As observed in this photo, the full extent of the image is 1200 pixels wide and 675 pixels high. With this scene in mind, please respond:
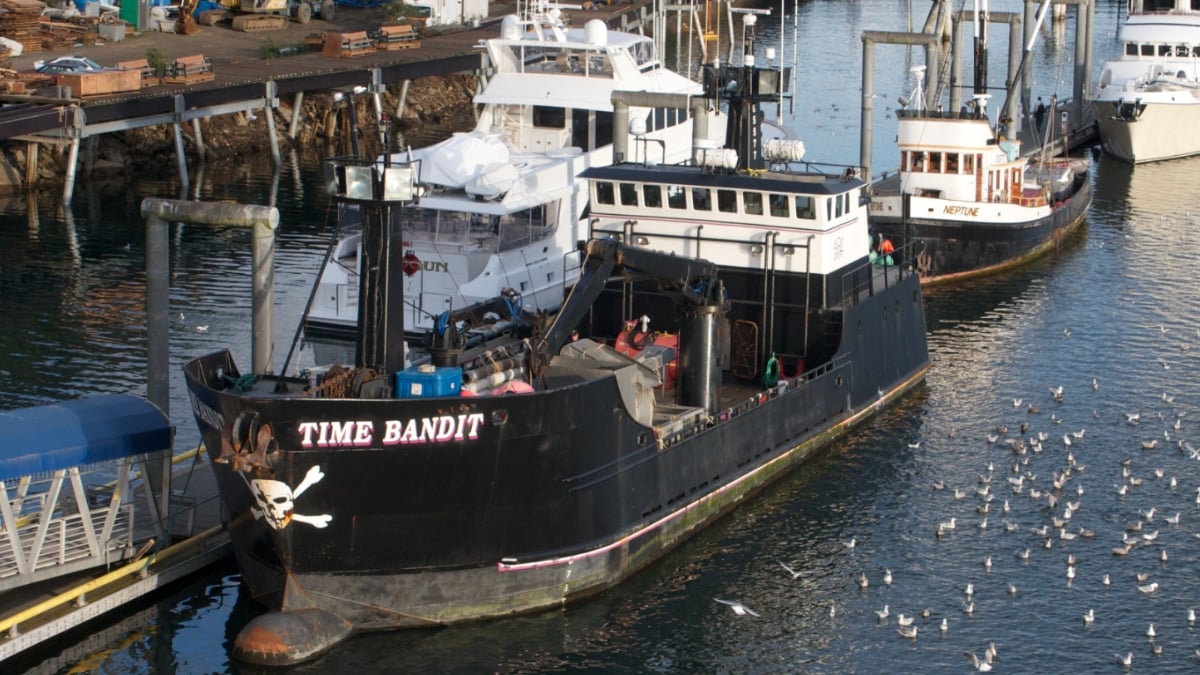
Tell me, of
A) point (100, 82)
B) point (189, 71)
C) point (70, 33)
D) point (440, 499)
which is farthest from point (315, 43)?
point (440, 499)

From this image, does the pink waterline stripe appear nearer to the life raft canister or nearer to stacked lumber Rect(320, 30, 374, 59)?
the life raft canister

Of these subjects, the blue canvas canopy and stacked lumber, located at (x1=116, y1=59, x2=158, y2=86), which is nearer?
the blue canvas canopy

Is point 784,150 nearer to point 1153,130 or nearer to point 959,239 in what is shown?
point 959,239

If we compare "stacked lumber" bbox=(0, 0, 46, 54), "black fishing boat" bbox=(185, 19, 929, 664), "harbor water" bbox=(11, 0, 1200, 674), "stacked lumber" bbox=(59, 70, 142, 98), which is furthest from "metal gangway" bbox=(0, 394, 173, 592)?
"stacked lumber" bbox=(0, 0, 46, 54)

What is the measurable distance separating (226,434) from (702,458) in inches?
373

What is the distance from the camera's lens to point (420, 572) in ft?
82.3

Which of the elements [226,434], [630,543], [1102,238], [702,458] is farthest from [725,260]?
[1102,238]

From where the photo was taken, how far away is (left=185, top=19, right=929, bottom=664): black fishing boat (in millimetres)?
23984

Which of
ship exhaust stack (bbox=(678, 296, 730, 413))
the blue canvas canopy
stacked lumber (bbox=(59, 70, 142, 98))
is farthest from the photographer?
stacked lumber (bbox=(59, 70, 142, 98))

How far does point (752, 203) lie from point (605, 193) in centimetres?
313

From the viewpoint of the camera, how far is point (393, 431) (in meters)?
23.7

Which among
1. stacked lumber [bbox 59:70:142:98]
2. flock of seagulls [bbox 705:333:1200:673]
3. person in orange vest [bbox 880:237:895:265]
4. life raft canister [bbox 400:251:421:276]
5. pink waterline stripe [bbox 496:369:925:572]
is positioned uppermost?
stacked lumber [bbox 59:70:142:98]

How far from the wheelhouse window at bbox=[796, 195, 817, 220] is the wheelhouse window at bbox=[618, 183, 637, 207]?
340cm

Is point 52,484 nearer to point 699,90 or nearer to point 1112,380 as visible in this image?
point 1112,380
